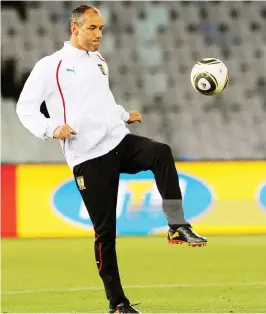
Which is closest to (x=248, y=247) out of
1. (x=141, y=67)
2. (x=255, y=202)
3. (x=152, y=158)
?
(x=255, y=202)

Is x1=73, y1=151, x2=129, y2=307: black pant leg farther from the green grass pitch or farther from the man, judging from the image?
the green grass pitch

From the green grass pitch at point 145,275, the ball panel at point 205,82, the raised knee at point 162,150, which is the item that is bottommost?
the green grass pitch at point 145,275

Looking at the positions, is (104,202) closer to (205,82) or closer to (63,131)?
(63,131)

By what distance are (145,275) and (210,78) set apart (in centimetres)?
313

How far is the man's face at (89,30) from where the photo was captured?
18.2 feet

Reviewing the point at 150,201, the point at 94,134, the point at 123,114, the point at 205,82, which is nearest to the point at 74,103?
the point at 94,134

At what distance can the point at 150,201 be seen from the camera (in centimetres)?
1173

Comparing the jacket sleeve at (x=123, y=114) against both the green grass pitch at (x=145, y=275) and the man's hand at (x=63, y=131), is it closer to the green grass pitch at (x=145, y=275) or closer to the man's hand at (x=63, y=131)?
the man's hand at (x=63, y=131)

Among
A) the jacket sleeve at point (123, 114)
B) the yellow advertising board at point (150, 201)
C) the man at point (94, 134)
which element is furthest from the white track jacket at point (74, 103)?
the yellow advertising board at point (150, 201)

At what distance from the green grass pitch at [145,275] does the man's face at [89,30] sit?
1941 mm

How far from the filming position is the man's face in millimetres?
5535

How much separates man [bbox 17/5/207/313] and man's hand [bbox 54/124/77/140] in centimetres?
7

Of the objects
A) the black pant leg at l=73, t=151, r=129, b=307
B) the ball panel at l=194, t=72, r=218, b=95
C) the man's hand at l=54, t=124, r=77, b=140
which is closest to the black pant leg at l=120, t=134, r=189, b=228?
the black pant leg at l=73, t=151, r=129, b=307

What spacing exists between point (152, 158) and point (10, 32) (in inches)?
344
